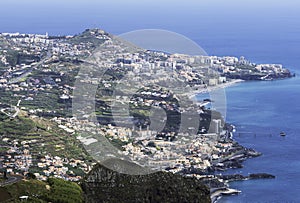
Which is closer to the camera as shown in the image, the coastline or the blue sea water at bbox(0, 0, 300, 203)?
the blue sea water at bbox(0, 0, 300, 203)

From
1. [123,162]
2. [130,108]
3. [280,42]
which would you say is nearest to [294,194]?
[123,162]

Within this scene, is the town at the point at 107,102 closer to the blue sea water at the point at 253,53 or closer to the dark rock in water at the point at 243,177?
the dark rock in water at the point at 243,177

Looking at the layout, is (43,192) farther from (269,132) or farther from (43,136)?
(269,132)

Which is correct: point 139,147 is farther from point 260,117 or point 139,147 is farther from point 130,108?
point 260,117

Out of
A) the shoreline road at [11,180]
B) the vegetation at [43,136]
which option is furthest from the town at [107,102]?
the shoreline road at [11,180]

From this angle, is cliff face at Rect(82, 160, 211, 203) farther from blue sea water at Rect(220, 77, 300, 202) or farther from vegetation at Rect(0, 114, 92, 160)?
vegetation at Rect(0, 114, 92, 160)

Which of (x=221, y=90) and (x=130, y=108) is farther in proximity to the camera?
(x=221, y=90)

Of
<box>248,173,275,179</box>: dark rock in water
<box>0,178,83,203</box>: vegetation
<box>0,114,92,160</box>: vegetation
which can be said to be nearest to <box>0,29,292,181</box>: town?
<box>0,114,92,160</box>: vegetation
